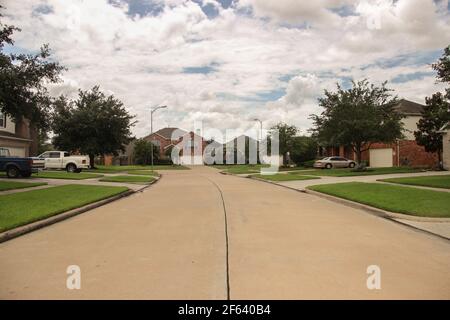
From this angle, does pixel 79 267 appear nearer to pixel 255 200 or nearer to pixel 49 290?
pixel 49 290

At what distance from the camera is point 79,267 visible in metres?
6.48

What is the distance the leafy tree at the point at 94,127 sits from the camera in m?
48.3

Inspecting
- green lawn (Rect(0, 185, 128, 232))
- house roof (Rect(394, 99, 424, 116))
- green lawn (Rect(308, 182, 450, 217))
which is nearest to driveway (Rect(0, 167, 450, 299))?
green lawn (Rect(0, 185, 128, 232))

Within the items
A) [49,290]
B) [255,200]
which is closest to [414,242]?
[49,290]

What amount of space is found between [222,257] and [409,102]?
52577mm

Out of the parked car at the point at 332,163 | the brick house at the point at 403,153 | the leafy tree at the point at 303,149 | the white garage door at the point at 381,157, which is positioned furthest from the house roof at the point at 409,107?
the leafy tree at the point at 303,149

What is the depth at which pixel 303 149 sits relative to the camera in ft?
184

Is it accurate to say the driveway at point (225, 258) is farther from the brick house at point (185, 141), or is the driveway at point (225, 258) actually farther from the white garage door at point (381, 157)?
the brick house at point (185, 141)

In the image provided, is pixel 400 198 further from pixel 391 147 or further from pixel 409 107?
pixel 409 107

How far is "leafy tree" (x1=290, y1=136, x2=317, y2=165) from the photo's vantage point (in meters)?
54.8

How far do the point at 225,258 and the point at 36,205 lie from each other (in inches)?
339

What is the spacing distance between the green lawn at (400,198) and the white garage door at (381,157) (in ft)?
95.0

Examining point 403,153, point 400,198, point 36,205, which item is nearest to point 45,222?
point 36,205

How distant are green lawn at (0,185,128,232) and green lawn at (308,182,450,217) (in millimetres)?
9375
